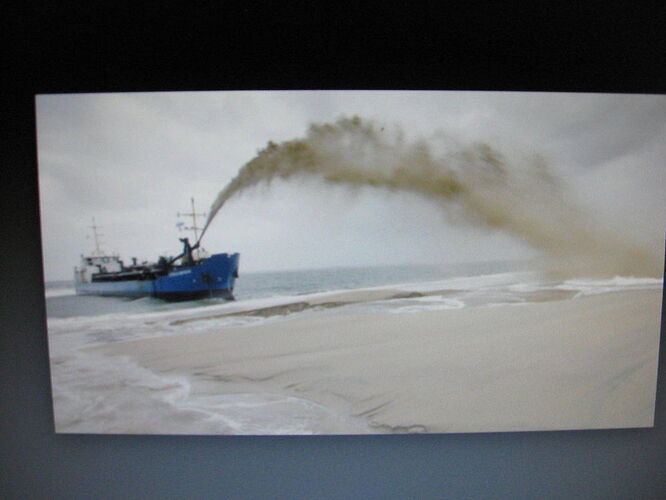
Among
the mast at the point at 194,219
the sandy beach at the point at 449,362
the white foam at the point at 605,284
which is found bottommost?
the sandy beach at the point at 449,362

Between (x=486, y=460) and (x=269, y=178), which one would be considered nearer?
(x=269, y=178)

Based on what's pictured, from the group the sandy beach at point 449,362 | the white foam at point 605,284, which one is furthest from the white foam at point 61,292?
the white foam at point 605,284

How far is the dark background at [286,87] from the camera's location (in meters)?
1.45

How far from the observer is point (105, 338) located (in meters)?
1.46

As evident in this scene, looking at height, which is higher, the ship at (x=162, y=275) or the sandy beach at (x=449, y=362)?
the ship at (x=162, y=275)

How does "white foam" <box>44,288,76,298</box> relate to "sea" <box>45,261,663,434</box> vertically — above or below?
above

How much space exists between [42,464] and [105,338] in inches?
31.4

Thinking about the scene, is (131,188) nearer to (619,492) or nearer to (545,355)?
(545,355)

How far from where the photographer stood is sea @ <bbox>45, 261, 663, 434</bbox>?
1428 mm

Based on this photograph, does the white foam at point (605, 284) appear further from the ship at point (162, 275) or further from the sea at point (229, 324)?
the ship at point (162, 275)

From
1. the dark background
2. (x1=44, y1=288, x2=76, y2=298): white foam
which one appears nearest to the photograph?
(x1=44, y1=288, x2=76, y2=298): white foam

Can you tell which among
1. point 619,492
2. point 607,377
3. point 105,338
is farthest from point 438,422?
point 105,338

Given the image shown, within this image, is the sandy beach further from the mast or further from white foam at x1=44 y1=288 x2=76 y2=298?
the mast

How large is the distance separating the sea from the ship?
50 millimetres
